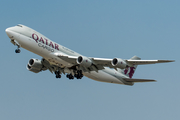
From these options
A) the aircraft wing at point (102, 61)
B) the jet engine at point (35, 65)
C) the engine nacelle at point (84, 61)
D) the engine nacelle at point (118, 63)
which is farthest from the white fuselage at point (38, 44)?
the engine nacelle at point (118, 63)

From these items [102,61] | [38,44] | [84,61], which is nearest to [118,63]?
[102,61]

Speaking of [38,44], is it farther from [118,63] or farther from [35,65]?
[118,63]

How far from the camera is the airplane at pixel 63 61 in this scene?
35125 mm

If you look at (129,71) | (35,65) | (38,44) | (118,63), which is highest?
(38,44)

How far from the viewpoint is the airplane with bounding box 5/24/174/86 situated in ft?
115

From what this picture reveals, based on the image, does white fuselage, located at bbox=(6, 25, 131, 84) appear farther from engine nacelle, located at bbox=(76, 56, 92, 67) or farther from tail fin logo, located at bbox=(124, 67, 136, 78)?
tail fin logo, located at bbox=(124, 67, 136, 78)

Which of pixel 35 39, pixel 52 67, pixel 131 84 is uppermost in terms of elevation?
pixel 35 39

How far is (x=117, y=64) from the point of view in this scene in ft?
117

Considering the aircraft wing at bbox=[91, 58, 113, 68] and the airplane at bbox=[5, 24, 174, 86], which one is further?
the aircraft wing at bbox=[91, 58, 113, 68]

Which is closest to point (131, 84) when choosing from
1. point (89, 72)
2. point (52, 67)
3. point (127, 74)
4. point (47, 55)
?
point (127, 74)

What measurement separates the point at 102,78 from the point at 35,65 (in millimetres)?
9874

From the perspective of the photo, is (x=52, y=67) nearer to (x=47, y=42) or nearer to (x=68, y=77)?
(x=68, y=77)

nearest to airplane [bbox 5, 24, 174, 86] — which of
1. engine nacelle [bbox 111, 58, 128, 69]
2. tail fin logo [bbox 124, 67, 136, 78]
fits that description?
engine nacelle [bbox 111, 58, 128, 69]

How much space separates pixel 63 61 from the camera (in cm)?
3794
